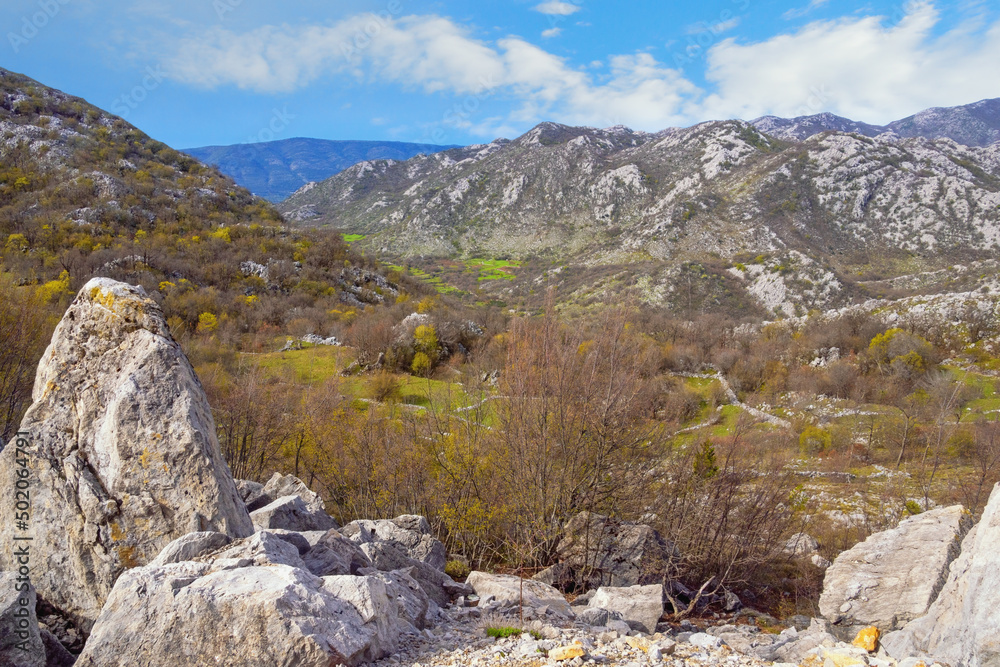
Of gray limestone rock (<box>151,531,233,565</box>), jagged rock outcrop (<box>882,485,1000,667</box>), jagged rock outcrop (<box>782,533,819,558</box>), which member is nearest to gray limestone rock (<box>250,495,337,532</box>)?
gray limestone rock (<box>151,531,233,565</box>)

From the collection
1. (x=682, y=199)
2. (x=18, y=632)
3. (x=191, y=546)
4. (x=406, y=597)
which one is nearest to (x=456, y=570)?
(x=406, y=597)

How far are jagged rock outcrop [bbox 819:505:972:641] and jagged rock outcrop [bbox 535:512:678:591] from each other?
3868 mm

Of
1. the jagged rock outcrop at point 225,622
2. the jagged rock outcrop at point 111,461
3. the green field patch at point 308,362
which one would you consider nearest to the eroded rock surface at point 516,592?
the jagged rock outcrop at point 225,622

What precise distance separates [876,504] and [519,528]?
17.3 m

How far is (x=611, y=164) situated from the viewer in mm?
148375

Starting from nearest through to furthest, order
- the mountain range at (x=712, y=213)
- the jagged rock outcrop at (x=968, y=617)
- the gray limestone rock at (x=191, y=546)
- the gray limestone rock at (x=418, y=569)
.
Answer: the jagged rock outcrop at (x=968, y=617), the gray limestone rock at (x=191, y=546), the gray limestone rock at (x=418, y=569), the mountain range at (x=712, y=213)

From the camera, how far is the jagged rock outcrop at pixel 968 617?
457cm

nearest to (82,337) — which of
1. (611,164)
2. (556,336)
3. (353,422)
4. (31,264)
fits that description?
(556,336)

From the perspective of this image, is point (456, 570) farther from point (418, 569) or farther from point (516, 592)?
point (516, 592)

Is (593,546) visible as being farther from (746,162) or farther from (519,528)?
(746,162)

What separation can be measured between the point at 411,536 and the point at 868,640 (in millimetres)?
7338

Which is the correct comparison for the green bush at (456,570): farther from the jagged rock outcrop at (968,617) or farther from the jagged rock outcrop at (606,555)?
the jagged rock outcrop at (968,617)

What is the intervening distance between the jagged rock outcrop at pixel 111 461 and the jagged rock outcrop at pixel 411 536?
400cm

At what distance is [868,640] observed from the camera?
5973 millimetres
